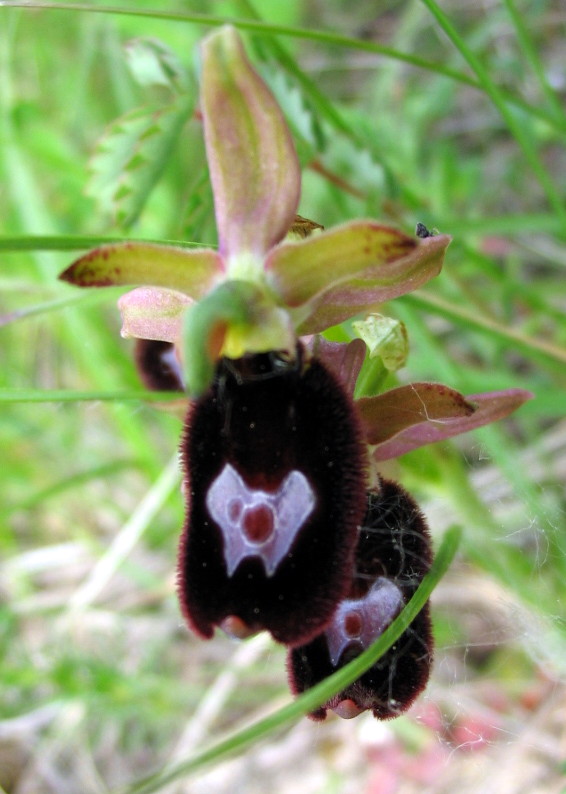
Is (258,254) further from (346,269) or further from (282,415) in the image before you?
(282,415)

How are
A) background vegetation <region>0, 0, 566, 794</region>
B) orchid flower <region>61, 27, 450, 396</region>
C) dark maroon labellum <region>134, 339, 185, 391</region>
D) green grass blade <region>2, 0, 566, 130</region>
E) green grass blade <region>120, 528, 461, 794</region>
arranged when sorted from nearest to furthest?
green grass blade <region>120, 528, 461, 794</region> → orchid flower <region>61, 27, 450, 396</region> → green grass blade <region>2, 0, 566, 130</region> → dark maroon labellum <region>134, 339, 185, 391</region> → background vegetation <region>0, 0, 566, 794</region>

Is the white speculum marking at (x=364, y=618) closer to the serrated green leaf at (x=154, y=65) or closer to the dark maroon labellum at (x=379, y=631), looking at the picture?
the dark maroon labellum at (x=379, y=631)

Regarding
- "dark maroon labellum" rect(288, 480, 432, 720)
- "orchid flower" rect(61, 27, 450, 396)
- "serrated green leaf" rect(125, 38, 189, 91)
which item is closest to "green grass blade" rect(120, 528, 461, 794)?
"dark maroon labellum" rect(288, 480, 432, 720)

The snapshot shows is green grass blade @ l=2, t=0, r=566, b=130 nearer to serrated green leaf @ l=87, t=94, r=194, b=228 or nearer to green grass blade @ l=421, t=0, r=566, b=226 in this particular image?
green grass blade @ l=421, t=0, r=566, b=226

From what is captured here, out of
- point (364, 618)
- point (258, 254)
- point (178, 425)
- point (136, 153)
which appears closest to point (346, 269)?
point (258, 254)

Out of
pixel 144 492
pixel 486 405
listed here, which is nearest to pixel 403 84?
pixel 144 492

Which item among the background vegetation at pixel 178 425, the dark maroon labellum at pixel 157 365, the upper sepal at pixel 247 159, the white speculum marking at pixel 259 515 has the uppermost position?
the upper sepal at pixel 247 159

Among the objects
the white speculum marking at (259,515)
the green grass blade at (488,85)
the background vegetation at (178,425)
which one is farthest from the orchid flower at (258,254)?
the green grass blade at (488,85)

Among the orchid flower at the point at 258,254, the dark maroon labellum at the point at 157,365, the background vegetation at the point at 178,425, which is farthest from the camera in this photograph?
the background vegetation at the point at 178,425
